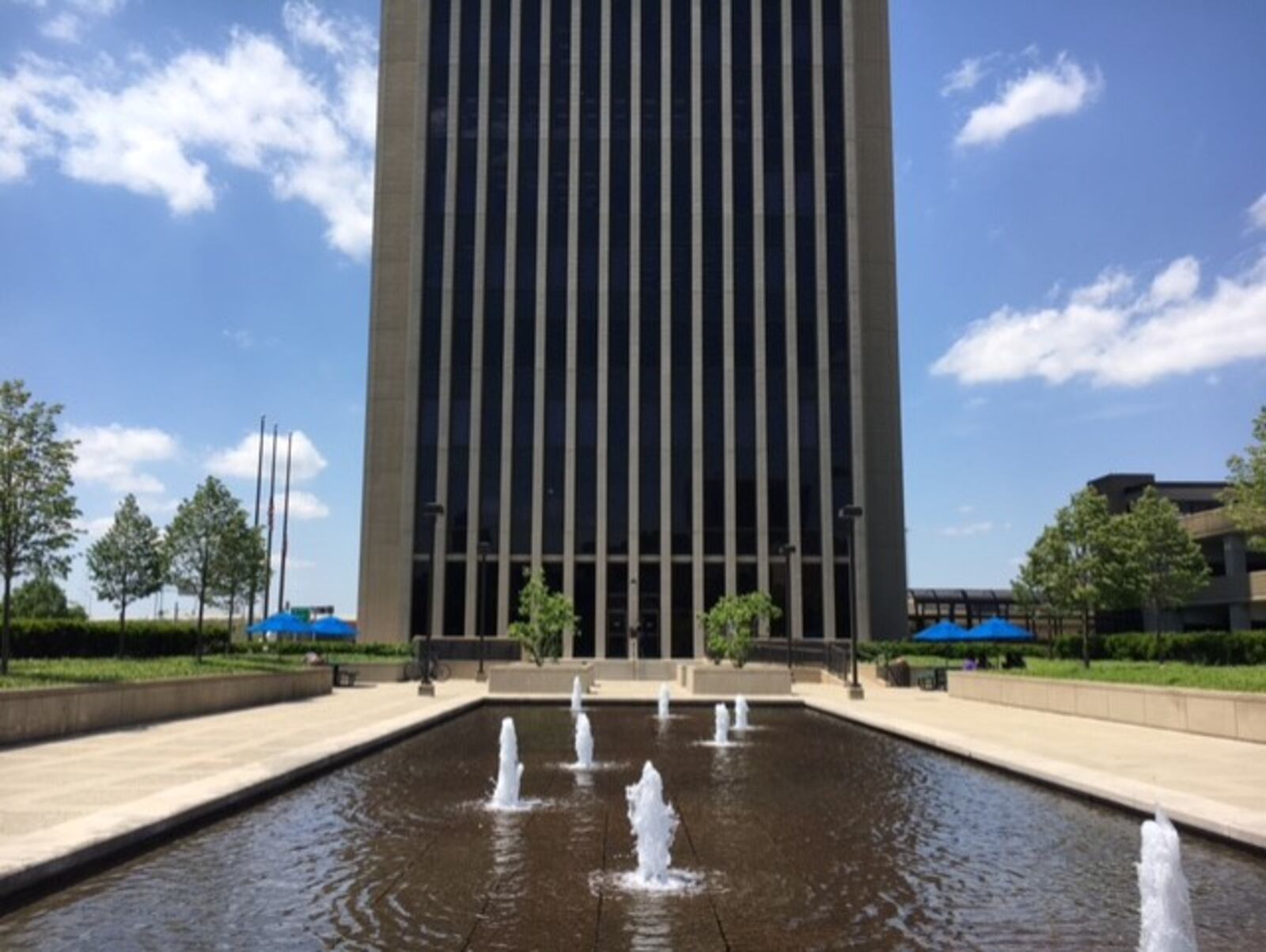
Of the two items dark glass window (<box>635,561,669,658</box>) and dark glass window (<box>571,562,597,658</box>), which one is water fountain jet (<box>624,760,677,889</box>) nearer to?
dark glass window (<box>635,561,669,658</box>)

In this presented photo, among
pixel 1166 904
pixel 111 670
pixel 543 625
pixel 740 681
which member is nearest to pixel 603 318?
pixel 543 625

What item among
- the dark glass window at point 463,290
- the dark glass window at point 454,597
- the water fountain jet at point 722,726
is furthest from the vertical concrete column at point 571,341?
the water fountain jet at point 722,726

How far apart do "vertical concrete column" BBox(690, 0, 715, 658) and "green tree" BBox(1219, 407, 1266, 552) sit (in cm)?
2599

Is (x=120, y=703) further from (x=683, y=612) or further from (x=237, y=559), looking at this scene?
(x=683, y=612)

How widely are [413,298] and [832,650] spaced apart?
2825cm

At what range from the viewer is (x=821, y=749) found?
59.9 feet

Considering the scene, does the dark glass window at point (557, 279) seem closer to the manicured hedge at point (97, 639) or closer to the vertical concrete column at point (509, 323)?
the vertical concrete column at point (509, 323)

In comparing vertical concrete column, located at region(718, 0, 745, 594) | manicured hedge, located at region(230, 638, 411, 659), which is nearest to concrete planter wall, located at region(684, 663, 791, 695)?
manicured hedge, located at region(230, 638, 411, 659)

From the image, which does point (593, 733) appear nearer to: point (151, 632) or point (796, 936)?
point (796, 936)

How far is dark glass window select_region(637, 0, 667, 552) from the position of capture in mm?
53031

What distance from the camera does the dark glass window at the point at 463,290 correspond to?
2088 inches

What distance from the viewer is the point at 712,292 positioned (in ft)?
179

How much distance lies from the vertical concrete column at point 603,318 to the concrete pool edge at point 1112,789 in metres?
32.9

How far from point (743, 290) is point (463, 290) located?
14705 mm
